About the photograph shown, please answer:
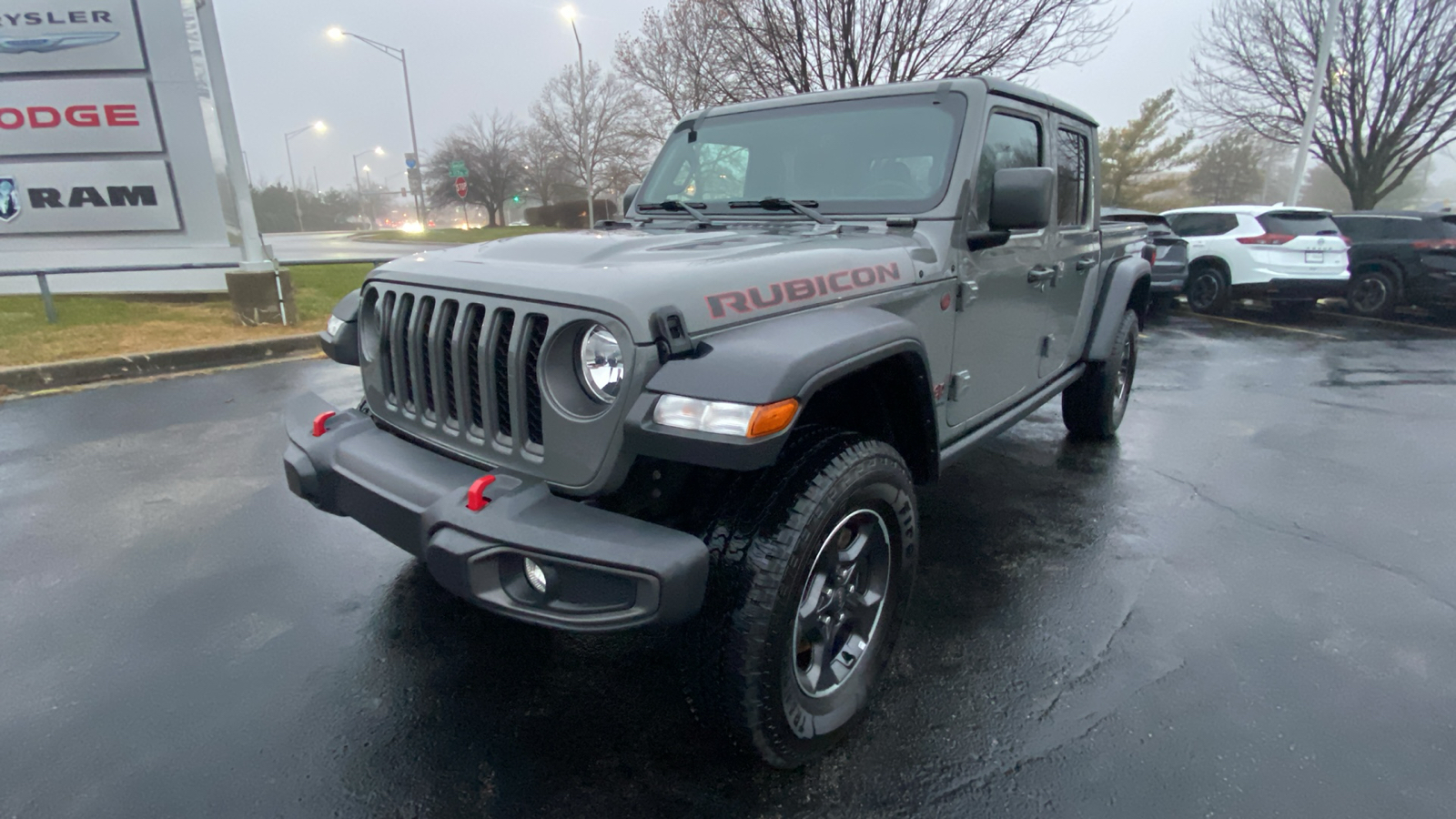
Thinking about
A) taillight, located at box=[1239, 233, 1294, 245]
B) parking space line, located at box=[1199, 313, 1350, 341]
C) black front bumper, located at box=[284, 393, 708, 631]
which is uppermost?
taillight, located at box=[1239, 233, 1294, 245]

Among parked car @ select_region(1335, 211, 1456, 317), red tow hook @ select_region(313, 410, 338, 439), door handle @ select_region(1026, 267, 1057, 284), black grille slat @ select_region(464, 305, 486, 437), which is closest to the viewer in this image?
black grille slat @ select_region(464, 305, 486, 437)

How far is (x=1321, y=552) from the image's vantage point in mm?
3531

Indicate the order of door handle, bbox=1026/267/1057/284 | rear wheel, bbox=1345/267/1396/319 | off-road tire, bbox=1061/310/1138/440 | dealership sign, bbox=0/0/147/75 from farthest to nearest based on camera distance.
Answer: rear wheel, bbox=1345/267/1396/319 < dealership sign, bbox=0/0/147/75 < off-road tire, bbox=1061/310/1138/440 < door handle, bbox=1026/267/1057/284

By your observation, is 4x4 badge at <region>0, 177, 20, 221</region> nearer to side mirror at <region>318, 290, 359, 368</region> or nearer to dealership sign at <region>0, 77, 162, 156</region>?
dealership sign at <region>0, 77, 162, 156</region>

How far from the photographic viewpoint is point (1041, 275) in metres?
3.52

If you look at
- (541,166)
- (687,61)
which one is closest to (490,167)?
(541,166)

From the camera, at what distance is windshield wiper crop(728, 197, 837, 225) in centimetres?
295

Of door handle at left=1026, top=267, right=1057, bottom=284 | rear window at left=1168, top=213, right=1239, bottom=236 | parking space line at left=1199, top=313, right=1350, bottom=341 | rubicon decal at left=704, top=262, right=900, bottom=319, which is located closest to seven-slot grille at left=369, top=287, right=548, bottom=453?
rubicon decal at left=704, top=262, right=900, bottom=319

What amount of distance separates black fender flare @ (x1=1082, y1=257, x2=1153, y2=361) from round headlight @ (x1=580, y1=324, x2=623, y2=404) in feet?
11.2

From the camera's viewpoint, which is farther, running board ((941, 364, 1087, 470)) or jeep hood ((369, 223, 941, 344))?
running board ((941, 364, 1087, 470))

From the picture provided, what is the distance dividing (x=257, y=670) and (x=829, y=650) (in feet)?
6.25

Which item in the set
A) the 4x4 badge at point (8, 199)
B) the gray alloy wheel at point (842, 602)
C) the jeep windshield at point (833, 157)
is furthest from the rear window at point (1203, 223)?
the 4x4 badge at point (8, 199)

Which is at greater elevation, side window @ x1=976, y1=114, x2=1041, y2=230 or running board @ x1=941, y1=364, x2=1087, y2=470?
side window @ x1=976, y1=114, x2=1041, y2=230

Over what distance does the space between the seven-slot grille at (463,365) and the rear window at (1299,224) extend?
12472mm
